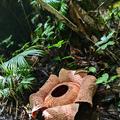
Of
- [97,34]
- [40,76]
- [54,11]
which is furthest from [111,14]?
[40,76]

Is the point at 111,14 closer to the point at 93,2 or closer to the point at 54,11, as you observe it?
the point at 93,2

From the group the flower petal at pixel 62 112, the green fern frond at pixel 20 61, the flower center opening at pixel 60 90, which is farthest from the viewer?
the green fern frond at pixel 20 61

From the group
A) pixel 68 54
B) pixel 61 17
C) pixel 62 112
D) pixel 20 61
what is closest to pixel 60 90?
pixel 62 112

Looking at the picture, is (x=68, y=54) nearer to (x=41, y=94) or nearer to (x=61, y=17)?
(x=61, y=17)

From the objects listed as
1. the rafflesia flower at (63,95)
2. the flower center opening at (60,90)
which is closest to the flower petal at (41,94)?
the rafflesia flower at (63,95)

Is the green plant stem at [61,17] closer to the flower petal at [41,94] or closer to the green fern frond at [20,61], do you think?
the green fern frond at [20,61]

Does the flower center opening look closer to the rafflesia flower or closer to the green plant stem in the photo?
the rafflesia flower

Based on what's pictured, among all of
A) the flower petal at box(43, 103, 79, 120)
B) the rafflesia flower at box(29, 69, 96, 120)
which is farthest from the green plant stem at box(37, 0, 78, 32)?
the flower petal at box(43, 103, 79, 120)

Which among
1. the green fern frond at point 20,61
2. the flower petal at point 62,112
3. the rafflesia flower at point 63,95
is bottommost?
the flower petal at point 62,112
